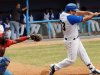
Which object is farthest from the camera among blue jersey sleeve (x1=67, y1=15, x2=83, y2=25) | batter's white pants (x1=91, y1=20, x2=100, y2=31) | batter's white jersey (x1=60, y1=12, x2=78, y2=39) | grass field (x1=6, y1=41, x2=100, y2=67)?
batter's white pants (x1=91, y1=20, x2=100, y2=31)

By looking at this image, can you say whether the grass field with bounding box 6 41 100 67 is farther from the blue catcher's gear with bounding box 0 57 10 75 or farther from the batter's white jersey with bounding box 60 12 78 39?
the blue catcher's gear with bounding box 0 57 10 75

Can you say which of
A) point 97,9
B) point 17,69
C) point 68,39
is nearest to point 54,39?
point 97,9

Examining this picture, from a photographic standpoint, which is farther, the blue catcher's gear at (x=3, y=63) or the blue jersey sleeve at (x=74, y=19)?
the blue jersey sleeve at (x=74, y=19)

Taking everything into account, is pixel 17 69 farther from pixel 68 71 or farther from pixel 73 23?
pixel 73 23

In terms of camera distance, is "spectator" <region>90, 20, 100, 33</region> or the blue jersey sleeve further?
"spectator" <region>90, 20, 100, 33</region>

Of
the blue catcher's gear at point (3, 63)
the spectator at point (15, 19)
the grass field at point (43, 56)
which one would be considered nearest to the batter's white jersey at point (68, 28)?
the grass field at point (43, 56)

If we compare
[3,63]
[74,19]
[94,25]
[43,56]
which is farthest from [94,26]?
[3,63]

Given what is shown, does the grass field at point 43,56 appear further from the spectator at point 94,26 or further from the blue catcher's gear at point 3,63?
the blue catcher's gear at point 3,63

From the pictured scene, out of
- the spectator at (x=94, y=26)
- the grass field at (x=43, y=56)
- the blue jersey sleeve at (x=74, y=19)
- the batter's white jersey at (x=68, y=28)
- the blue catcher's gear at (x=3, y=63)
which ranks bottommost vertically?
the grass field at (x=43, y=56)

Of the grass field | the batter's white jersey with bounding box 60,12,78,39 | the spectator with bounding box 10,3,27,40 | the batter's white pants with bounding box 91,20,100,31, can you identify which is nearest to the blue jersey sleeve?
the batter's white jersey with bounding box 60,12,78,39

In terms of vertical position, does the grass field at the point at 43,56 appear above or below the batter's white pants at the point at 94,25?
below

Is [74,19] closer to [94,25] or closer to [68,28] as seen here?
[68,28]

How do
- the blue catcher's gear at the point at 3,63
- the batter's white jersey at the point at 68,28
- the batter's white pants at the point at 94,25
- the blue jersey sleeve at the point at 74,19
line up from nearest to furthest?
the blue catcher's gear at the point at 3,63 → the blue jersey sleeve at the point at 74,19 → the batter's white jersey at the point at 68,28 → the batter's white pants at the point at 94,25

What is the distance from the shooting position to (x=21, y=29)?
22250mm
